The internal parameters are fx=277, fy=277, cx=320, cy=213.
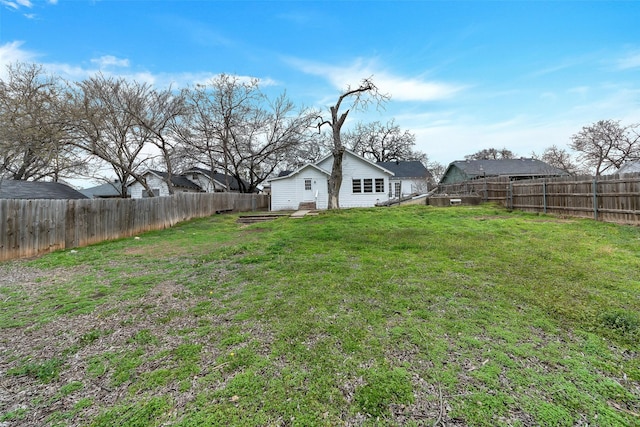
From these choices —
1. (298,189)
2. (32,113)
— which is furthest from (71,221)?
(298,189)

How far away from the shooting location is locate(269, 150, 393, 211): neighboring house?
21.2m

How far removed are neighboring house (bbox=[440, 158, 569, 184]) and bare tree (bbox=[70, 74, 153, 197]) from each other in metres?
29.2

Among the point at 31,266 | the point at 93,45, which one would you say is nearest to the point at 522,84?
the point at 31,266

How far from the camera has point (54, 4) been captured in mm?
9461

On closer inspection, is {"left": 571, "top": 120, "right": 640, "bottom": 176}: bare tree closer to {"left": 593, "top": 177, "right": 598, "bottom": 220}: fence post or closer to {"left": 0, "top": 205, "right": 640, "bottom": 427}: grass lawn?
{"left": 593, "top": 177, "right": 598, "bottom": 220}: fence post

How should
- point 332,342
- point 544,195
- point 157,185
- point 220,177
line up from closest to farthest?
1. point 332,342
2. point 544,195
3. point 157,185
4. point 220,177

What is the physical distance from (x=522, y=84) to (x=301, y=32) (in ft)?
36.3

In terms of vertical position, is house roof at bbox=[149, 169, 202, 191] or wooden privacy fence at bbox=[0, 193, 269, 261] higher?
house roof at bbox=[149, 169, 202, 191]

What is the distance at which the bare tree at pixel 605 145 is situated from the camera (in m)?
22.1

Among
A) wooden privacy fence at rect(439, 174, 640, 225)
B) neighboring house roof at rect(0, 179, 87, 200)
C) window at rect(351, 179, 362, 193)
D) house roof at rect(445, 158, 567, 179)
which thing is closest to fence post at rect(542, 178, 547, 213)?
wooden privacy fence at rect(439, 174, 640, 225)

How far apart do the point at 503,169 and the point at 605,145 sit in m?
8.18

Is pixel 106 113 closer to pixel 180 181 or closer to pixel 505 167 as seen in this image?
pixel 180 181

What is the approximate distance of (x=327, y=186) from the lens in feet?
69.7

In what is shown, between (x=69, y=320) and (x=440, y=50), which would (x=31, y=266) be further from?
(x=440, y=50)
